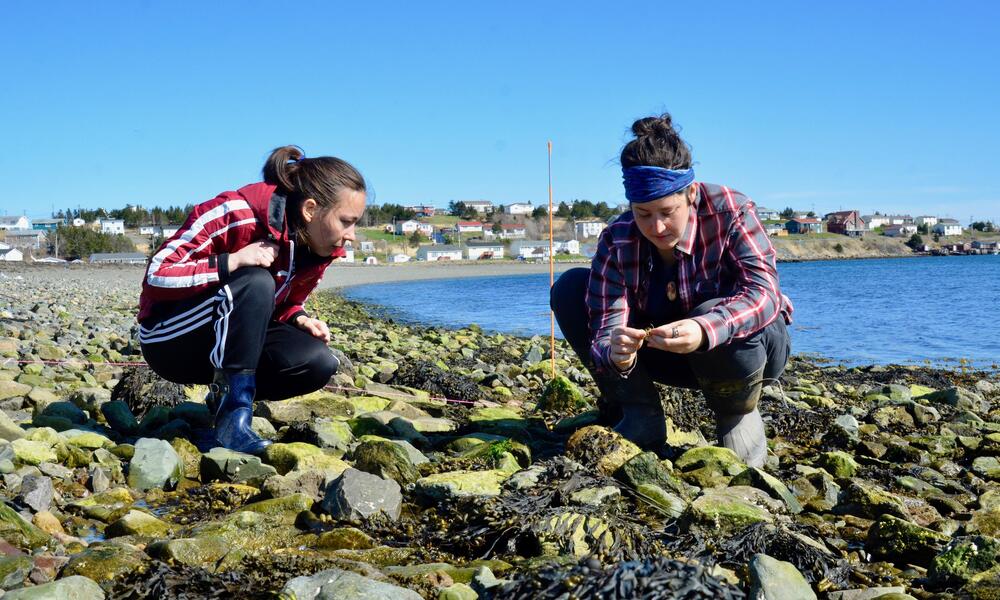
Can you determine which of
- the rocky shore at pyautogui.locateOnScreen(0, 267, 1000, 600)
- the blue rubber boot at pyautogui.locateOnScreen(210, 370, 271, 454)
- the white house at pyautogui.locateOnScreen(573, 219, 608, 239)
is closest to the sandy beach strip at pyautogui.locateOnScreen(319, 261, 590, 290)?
the white house at pyautogui.locateOnScreen(573, 219, 608, 239)

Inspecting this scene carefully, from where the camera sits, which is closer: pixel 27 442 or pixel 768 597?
pixel 768 597

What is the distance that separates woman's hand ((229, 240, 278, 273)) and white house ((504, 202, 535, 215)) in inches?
5725

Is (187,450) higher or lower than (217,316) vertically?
lower

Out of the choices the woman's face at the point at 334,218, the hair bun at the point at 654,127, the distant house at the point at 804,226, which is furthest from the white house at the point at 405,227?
the hair bun at the point at 654,127

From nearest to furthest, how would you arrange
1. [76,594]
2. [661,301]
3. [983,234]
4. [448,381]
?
[76,594], [661,301], [448,381], [983,234]

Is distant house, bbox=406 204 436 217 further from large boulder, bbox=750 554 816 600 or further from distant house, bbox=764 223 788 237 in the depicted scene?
large boulder, bbox=750 554 816 600

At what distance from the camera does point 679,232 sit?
337cm

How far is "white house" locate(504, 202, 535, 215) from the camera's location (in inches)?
5893

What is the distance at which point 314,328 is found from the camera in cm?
400

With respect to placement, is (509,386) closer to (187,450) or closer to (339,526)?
(187,450)

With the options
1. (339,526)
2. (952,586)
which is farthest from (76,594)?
(952,586)

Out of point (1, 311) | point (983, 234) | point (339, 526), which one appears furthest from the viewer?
point (983, 234)

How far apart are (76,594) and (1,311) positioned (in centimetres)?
1067

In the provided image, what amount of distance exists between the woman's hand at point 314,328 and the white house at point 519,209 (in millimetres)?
144926
